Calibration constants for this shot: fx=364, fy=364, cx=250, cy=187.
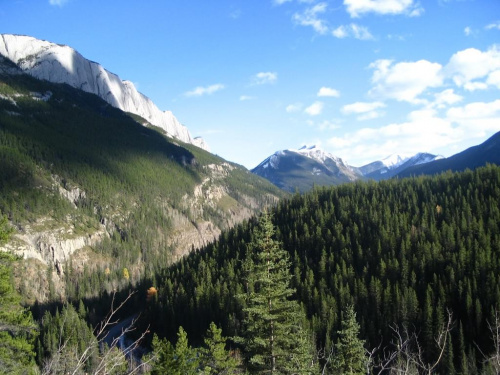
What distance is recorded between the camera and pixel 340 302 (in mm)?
87000

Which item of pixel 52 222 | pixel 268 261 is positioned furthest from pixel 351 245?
pixel 52 222

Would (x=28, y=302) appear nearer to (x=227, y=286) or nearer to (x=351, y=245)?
(x=227, y=286)

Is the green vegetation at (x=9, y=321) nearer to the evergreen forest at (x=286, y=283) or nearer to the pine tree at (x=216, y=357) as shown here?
the evergreen forest at (x=286, y=283)

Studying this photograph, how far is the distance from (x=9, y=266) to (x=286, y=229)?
382 ft

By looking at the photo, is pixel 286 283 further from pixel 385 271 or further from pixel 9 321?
pixel 385 271

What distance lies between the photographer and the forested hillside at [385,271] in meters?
77.1

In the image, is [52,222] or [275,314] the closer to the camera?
[275,314]

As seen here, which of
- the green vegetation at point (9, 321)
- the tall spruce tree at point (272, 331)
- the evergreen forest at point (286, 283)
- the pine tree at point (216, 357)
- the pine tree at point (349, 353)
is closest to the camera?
the green vegetation at point (9, 321)

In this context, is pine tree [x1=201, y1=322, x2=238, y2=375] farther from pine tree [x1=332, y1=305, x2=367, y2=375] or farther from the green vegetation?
the green vegetation

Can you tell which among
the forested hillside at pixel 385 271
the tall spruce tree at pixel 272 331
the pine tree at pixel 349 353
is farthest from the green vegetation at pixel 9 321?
the forested hillside at pixel 385 271

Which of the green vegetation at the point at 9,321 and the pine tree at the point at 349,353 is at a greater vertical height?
the green vegetation at the point at 9,321

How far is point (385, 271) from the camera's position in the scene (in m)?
95.8

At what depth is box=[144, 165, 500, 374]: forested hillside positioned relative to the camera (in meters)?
77.1

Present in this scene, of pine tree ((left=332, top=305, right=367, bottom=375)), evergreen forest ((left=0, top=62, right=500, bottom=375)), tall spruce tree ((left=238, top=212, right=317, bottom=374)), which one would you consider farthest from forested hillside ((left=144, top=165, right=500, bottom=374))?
tall spruce tree ((left=238, top=212, right=317, bottom=374))
